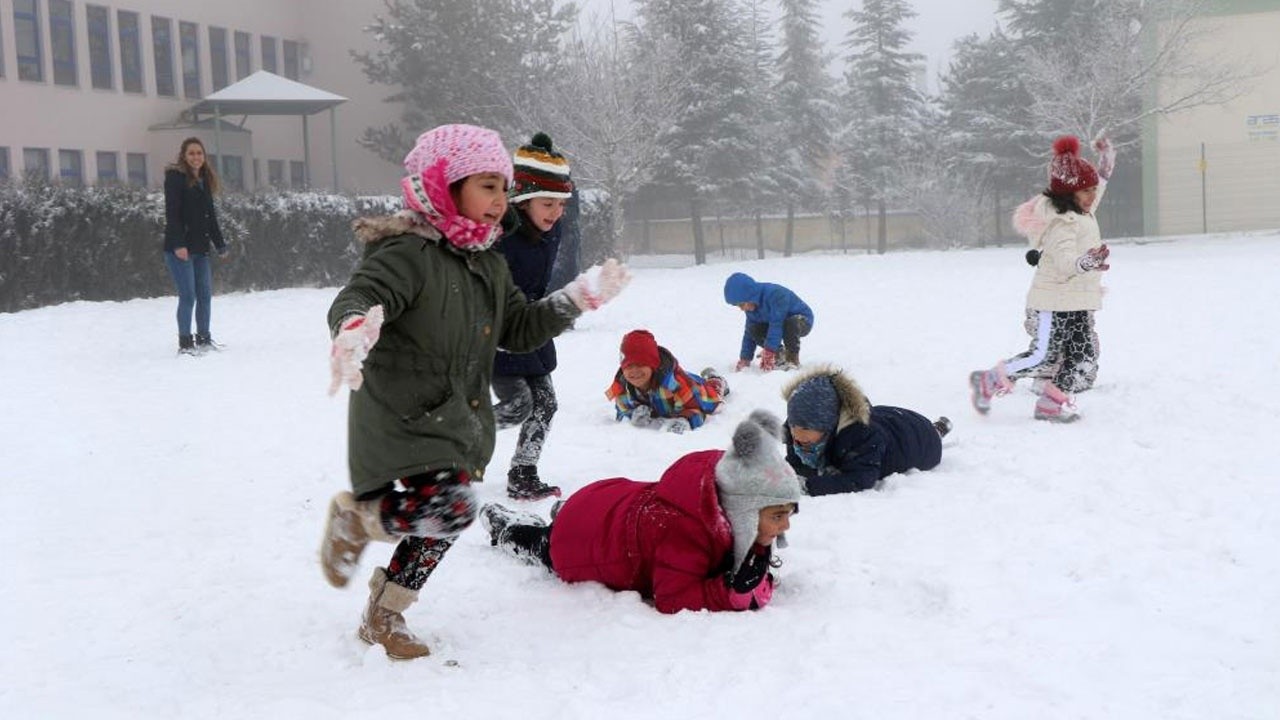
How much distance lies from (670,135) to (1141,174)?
1674 centimetres

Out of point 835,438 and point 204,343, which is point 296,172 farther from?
point 835,438

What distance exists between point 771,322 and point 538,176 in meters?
4.73

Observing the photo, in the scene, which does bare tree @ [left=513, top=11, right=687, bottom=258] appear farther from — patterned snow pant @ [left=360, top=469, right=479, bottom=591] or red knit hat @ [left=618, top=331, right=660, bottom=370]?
patterned snow pant @ [left=360, top=469, right=479, bottom=591]

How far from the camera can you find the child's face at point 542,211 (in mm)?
5293

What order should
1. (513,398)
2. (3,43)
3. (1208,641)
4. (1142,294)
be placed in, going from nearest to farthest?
(1208,641) → (513,398) → (1142,294) → (3,43)

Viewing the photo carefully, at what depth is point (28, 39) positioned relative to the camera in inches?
1068

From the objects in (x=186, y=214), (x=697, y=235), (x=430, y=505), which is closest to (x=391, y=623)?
(x=430, y=505)

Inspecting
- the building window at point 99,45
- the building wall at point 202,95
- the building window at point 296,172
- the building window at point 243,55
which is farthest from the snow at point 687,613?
the building window at point 296,172

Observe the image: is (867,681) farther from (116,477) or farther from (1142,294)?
Answer: (1142,294)

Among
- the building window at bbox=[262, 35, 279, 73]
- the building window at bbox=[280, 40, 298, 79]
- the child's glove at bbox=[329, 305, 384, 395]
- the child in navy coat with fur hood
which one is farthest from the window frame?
the child's glove at bbox=[329, 305, 384, 395]

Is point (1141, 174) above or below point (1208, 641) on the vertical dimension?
above

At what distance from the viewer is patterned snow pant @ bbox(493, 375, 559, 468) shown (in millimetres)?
5500

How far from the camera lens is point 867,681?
10.4ft

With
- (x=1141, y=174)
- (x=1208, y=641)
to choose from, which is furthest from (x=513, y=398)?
(x=1141, y=174)
